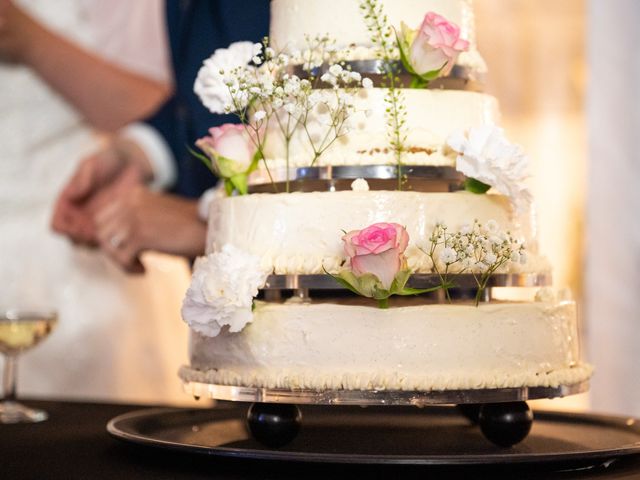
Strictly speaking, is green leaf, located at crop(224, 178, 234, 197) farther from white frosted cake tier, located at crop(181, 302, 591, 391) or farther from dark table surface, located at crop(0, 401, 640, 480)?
dark table surface, located at crop(0, 401, 640, 480)

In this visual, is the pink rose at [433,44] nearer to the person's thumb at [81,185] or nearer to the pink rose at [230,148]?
the pink rose at [230,148]

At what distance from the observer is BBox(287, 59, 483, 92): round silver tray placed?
1.37 metres

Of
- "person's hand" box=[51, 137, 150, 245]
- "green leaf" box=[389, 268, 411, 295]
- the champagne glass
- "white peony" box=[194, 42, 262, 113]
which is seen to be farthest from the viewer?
"person's hand" box=[51, 137, 150, 245]

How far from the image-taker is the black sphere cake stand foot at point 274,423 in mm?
1276

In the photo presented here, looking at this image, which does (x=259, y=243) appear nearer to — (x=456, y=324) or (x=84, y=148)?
(x=456, y=324)

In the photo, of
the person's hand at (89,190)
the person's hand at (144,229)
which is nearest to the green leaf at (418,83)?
the person's hand at (144,229)

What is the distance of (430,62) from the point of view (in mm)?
1334

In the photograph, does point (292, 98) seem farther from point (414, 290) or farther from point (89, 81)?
point (89, 81)

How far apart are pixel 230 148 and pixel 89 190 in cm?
125

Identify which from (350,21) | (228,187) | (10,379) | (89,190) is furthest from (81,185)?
(350,21)

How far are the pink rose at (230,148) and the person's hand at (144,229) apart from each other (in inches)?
37.7

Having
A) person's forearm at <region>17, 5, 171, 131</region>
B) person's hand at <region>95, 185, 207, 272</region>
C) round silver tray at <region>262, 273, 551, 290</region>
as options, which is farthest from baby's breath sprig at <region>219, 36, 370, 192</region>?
person's forearm at <region>17, 5, 171, 131</region>

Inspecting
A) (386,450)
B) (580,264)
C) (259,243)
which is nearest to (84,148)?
(259,243)

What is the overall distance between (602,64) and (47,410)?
1760 millimetres
